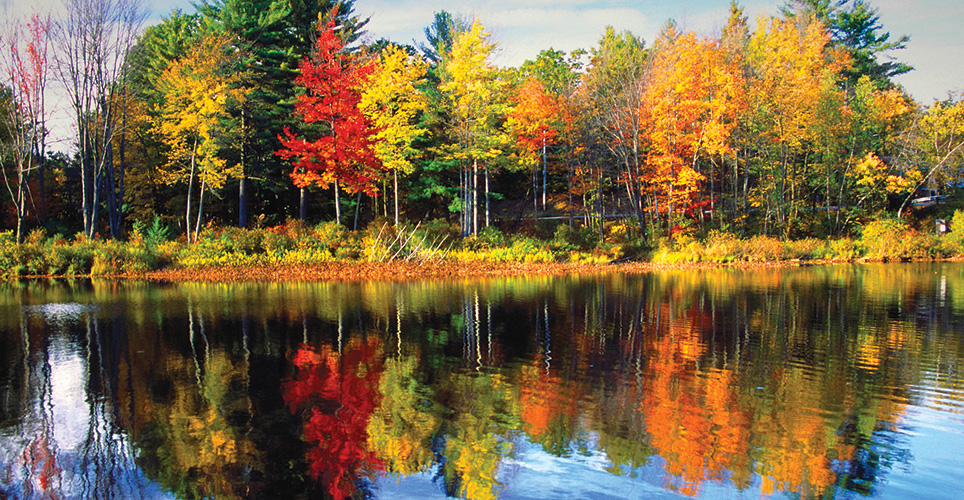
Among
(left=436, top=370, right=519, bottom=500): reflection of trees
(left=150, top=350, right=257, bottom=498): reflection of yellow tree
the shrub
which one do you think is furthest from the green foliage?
(left=150, top=350, right=257, bottom=498): reflection of yellow tree

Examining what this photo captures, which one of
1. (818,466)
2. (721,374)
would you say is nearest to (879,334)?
(721,374)

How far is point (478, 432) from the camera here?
679 cm

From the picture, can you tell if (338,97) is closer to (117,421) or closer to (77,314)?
(77,314)

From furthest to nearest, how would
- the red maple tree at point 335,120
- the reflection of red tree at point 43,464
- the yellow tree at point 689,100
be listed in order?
the yellow tree at point 689,100
the red maple tree at point 335,120
the reflection of red tree at point 43,464

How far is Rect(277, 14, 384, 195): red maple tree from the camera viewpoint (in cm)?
2850

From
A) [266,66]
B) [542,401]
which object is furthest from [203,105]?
[542,401]

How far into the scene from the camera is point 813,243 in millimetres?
33000

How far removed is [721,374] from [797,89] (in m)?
29.3

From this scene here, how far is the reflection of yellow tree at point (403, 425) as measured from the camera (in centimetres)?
608

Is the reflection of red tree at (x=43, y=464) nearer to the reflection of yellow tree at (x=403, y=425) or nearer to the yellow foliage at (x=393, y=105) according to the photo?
the reflection of yellow tree at (x=403, y=425)

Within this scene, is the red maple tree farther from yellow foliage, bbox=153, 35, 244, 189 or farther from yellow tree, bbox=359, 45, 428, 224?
yellow foliage, bbox=153, 35, 244, 189

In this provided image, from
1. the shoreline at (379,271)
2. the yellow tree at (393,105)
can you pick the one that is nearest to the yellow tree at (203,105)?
the shoreline at (379,271)

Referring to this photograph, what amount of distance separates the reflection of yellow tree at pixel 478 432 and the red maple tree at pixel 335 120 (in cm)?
2125

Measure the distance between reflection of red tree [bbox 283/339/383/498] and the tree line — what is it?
63.5 feet
